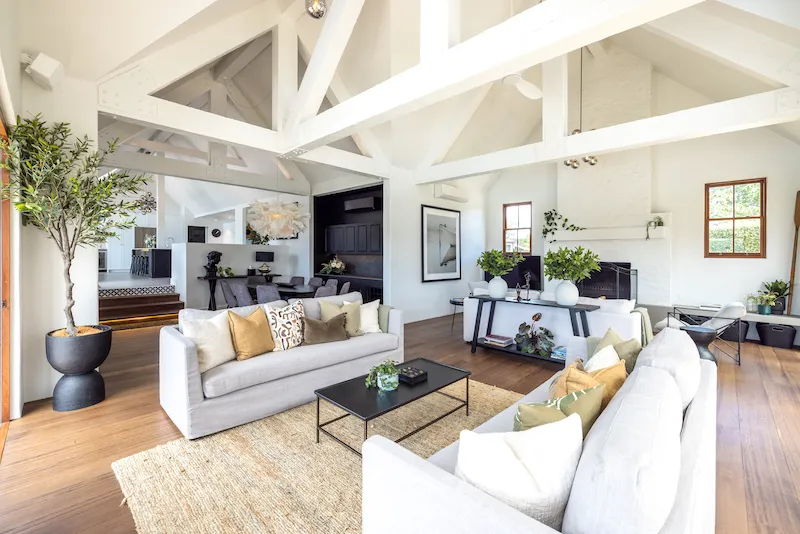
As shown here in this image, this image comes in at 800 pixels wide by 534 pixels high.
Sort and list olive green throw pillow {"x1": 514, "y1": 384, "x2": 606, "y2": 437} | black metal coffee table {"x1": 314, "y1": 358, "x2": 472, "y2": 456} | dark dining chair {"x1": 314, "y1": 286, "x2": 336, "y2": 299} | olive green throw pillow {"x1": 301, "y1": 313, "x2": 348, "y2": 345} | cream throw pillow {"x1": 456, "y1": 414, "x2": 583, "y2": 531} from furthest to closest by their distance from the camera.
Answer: dark dining chair {"x1": 314, "y1": 286, "x2": 336, "y2": 299} → olive green throw pillow {"x1": 301, "y1": 313, "x2": 348, "y2": 345} → black metal coffee table {"x1": 314, "y1": 358, "x2": 472, "y2": 456} → olive green throw pillow {"x1": 514, "y1": 384, "x2": 606, "y2": 437} → cream throw pillow {"x1": 456, "y1": 414, "x2": 583, "y2": 531}

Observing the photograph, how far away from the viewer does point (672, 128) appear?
155 inches

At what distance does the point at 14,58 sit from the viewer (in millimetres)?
2662

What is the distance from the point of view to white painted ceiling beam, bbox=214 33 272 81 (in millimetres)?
6129

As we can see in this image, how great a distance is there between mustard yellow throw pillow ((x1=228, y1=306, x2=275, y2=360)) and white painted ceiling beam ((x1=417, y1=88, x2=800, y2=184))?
4083 mm

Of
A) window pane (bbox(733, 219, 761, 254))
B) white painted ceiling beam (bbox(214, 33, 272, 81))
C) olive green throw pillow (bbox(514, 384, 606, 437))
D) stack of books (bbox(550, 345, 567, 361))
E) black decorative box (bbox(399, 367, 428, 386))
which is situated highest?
white painted ceiling beam (bbox(214, 33, 272, 81))

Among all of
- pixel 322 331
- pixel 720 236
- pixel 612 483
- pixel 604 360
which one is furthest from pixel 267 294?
pixel 720 236

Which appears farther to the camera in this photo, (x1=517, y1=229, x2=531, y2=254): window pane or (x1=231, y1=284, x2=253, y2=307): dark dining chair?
(x1=517, y1=229, x2=531, y2=254): window pane

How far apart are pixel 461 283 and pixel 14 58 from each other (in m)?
7.17

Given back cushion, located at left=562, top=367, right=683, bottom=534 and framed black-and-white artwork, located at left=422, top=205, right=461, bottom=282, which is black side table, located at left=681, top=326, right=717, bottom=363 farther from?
framed black-and-white artwork, located at left=422, top=205, right=461, bottom=282

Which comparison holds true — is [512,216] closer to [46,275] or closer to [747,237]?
[747,237]

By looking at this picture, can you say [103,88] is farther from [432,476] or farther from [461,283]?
[461,283]

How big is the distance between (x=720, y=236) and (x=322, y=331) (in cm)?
670

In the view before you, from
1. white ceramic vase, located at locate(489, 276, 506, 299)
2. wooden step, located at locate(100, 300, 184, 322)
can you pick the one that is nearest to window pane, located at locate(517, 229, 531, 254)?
white ceramic vase, located at locate(489, 276, 506, 299)

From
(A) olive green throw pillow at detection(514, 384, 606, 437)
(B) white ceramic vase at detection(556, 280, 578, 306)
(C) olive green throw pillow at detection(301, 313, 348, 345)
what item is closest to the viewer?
(A) olive green throw pillow at detection(514, 384, 606, 437)
